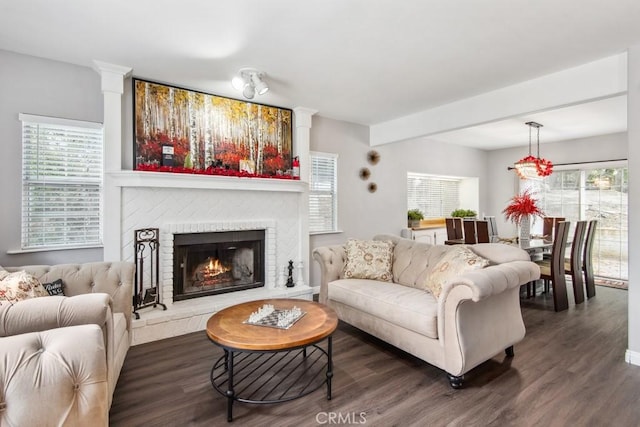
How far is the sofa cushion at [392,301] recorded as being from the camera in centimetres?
243

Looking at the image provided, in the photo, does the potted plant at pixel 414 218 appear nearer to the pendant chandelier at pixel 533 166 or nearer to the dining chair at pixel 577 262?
the pendant chandelier at pixel 533 166

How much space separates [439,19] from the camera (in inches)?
91.5

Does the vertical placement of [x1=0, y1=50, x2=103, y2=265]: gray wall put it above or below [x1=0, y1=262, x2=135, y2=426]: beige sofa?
above

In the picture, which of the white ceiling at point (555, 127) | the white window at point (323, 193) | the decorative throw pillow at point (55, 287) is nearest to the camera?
the decorative throw pillow at point (55, 287)

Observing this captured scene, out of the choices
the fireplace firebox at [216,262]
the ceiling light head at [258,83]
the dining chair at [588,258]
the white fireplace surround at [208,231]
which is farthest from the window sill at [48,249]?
the dining chair at [588,258]

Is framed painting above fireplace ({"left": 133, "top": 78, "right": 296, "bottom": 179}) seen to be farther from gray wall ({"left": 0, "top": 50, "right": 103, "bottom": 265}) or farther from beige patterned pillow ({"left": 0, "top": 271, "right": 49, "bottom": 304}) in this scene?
beige patterned pillow ({"left": 0, "top": 271, "right": 49, "bottom": 304})

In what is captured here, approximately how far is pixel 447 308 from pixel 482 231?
2.96 metres

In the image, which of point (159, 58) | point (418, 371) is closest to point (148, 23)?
point (159, 58)

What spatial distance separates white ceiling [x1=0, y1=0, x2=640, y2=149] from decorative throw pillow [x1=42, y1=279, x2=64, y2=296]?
190 cm

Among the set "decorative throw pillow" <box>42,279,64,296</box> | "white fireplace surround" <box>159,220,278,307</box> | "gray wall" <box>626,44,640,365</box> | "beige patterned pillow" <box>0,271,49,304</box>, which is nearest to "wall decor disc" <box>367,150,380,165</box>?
"white fireplace surround" <box>159,220,278,307</box>

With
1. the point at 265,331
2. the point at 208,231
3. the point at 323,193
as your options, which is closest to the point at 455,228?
the point at 323,193

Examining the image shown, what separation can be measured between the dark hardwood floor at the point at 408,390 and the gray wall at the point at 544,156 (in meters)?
4.07

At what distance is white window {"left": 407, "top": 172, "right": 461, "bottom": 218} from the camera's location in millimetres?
6469

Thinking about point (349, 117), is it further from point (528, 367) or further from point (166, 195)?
point (528, 367)
